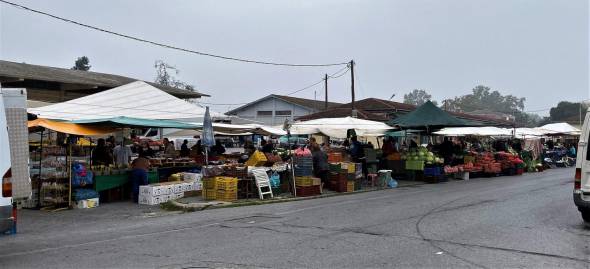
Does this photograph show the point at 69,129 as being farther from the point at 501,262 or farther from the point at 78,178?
the point at 501,262

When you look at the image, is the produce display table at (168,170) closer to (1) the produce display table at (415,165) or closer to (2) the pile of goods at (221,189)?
(2) the pile of goods at (221,189)

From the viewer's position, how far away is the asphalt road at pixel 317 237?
23.6 feet

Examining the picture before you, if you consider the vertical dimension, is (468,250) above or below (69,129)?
Result: below

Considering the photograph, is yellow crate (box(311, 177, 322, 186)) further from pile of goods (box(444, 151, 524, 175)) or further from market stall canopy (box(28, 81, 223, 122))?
pile of goods (box(444, 151, 524, 175))

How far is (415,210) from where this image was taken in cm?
1234

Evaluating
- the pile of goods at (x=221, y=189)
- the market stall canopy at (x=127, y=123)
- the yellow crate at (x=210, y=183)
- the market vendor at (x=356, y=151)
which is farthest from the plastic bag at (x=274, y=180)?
the market vendor at (x=356, y=151)

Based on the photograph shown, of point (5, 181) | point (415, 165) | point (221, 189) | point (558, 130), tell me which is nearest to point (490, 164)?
point (415, 165)

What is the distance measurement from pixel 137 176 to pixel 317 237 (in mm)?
7921

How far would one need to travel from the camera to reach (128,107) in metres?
18.8

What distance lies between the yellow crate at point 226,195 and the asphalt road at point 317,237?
4.48 feet

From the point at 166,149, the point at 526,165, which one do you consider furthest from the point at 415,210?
the point at 526,165

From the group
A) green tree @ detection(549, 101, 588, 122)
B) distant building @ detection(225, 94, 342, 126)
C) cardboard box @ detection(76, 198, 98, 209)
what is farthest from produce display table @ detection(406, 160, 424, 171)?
green tree @ detection(549, 101, 588, 122)

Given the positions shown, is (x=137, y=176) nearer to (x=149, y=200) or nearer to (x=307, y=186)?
(x=149, y=200)

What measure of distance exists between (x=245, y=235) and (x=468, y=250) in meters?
3.71
